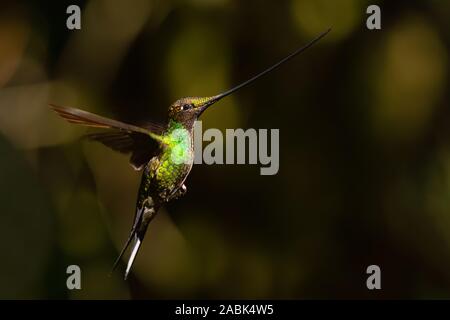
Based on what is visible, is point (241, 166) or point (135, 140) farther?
point (241, 166)

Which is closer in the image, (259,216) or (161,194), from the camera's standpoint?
(161,194)

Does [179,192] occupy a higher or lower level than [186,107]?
lower

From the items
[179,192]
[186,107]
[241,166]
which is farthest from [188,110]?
[241,166]

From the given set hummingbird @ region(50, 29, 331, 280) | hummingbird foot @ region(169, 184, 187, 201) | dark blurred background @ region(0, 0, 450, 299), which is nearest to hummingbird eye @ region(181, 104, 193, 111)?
hummingbird @ region(50, 29, 331, 280)

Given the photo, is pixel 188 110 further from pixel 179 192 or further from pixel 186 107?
pixel 179 192

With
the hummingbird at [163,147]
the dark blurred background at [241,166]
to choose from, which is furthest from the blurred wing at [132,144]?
the dark blurred background at [241,166]
